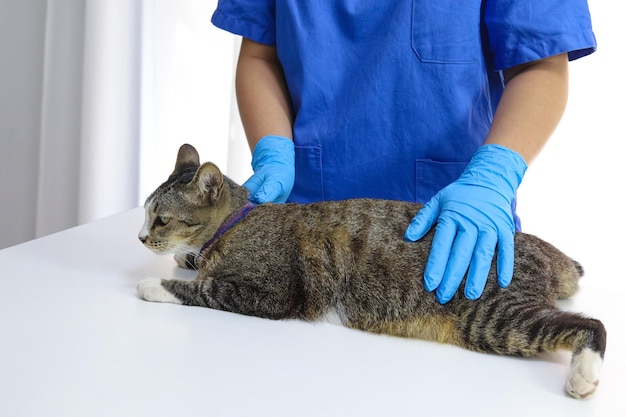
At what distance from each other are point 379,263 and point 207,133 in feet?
5.80

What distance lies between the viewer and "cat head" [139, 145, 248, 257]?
1.43m

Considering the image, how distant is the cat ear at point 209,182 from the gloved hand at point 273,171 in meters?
0.18

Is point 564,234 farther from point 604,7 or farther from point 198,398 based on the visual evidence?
point 198,398

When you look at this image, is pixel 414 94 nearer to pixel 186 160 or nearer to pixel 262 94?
pixel 262 94

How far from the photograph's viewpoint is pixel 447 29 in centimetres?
159

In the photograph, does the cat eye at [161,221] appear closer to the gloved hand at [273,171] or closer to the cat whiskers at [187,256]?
the cat whiskers at [187,256]

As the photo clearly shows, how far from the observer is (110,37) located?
2873mm

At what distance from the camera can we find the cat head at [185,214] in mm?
1427

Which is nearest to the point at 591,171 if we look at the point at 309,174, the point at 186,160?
the point at 309,174

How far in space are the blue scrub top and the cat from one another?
0.28 meters

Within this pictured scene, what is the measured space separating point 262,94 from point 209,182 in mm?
550

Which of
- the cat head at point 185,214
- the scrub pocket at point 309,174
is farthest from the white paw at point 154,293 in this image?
the scrub pocket at point 309,174

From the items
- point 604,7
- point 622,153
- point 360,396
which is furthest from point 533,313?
point 604,7

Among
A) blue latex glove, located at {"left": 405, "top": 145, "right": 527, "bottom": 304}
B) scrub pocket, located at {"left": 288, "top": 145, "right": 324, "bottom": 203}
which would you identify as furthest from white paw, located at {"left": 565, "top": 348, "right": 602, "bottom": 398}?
scrub pocket, located at {"left": 288, "top": 145, "right": 324, "bottom": 203}
